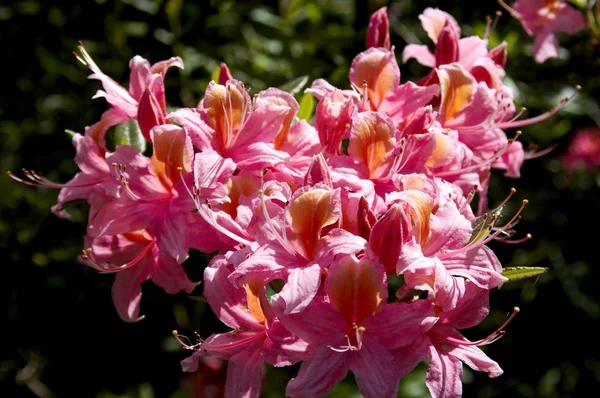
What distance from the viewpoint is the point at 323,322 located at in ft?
4.58

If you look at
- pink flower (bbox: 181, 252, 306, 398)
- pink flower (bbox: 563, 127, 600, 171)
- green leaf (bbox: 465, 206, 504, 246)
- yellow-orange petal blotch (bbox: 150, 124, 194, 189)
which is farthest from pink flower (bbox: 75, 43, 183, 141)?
pink flower (bbox: 563, 127, 600, 171)

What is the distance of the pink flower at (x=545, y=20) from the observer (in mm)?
2461

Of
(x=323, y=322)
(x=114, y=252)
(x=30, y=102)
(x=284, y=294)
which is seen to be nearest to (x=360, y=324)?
(x=323, y=322)

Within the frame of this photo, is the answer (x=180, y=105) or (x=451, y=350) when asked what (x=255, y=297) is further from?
(x=180, y=105)

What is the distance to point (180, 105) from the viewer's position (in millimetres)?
2656

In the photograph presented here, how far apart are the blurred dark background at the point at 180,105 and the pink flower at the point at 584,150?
0.39 meters

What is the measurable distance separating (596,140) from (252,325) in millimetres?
2667

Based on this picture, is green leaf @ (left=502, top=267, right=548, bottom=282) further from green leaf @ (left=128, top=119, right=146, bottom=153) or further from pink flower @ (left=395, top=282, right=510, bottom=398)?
green leaf @ (left=128, top=119, right=146, bottom=153)

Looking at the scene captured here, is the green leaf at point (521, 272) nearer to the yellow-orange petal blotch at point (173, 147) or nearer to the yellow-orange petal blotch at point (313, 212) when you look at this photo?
the yellow-orange petal blotch at point (313, 212)

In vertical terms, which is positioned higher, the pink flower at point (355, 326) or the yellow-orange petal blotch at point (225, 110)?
the yellow-orange petal blotch at point (225, 110)

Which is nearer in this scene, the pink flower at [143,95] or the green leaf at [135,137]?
the pink flower at [143,95]

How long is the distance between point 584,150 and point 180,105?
2147 millimetres

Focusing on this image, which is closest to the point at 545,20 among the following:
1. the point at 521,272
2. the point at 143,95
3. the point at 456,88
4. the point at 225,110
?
the point at 456,88

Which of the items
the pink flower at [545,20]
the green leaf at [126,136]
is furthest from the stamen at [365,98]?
the pink flower at [545,20]
